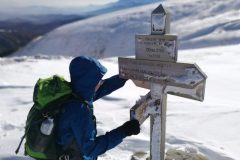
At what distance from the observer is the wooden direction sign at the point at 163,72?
11.5ft

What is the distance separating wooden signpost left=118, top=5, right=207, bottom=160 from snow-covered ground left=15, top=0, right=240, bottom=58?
28.0m

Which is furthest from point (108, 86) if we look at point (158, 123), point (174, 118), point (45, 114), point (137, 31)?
point (137, 31)

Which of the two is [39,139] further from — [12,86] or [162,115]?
[12,86]

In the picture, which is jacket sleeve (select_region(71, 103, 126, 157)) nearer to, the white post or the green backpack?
the green backpack

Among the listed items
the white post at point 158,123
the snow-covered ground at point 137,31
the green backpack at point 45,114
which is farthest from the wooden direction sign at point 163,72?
the snow-covered ground at point 137,31

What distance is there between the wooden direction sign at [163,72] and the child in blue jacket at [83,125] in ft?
1.58

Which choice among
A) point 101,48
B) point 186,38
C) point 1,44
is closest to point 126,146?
point 186,38

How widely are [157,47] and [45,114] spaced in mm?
1180

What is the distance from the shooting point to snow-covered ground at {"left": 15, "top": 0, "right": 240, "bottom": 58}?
3549 cm

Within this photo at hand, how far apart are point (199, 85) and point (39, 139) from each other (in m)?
1.42

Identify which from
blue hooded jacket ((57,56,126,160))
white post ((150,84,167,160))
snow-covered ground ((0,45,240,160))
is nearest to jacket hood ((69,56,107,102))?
blue hooded jacket ((57,56,126,160))

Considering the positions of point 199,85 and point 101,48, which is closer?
point 199,85

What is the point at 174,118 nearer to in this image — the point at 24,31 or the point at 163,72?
the point at 163,72

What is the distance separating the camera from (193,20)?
142 ft
